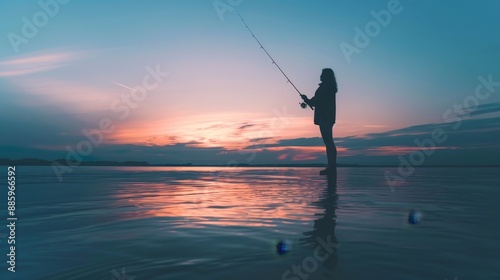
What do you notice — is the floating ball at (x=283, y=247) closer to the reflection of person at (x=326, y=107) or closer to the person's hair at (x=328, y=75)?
the reflection of person at (x=326, y=107)

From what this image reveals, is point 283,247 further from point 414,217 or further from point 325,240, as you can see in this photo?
point 414,217

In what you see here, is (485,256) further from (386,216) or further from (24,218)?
(24,218)

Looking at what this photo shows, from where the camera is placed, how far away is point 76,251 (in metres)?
3.97

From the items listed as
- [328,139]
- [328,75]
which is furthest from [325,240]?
[328,75]

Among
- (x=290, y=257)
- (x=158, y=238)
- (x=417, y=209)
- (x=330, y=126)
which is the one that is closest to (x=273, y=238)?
(x=290, y=257)

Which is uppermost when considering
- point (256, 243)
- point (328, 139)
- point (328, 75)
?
point (328, 75)

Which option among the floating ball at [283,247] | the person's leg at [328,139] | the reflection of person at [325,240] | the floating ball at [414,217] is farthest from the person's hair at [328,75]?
the floating ball at [283,247]

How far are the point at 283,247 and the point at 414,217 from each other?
3.30 metres

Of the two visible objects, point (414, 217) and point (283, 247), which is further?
point (414, 217)

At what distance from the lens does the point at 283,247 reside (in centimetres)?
401

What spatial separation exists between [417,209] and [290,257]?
4764 mm

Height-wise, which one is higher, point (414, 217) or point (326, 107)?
point (326, 107)

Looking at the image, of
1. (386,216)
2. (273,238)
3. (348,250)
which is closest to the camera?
(348,250)

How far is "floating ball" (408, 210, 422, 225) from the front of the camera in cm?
569
